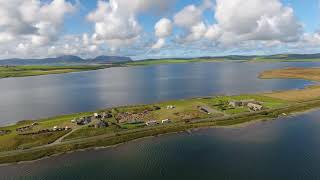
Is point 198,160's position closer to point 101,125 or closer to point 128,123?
point 128,123

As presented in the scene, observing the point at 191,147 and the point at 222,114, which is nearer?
the point at 191,147

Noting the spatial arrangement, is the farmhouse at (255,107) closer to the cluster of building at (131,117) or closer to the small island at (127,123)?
the small island at (127,123)

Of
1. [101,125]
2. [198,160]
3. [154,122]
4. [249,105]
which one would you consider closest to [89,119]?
[101,125]

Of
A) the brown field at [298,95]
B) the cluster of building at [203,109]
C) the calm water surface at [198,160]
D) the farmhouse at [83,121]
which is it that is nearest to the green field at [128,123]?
the cluster of building at [203,109]

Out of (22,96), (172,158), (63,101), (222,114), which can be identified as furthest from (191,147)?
(22,96)

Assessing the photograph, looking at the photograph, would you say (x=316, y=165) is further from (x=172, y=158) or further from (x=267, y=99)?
(x=267, y=99)

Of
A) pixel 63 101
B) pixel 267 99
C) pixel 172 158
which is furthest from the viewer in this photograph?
pixel 63 101
